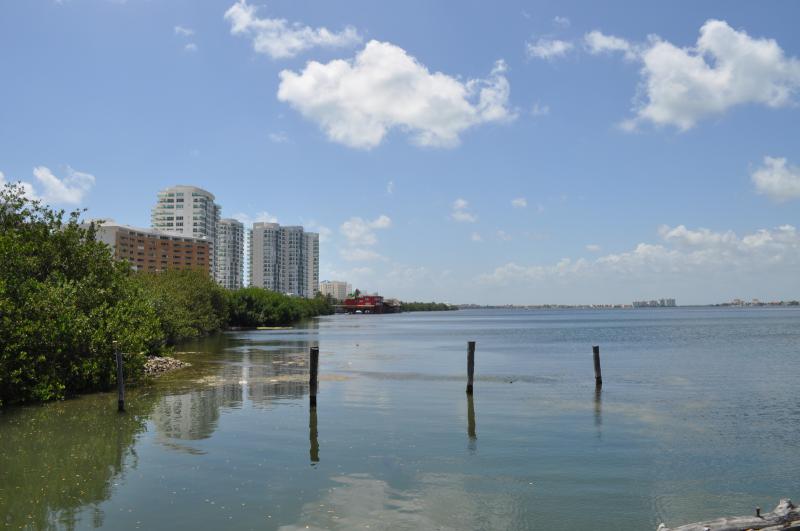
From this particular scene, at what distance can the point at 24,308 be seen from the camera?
25.5 meters

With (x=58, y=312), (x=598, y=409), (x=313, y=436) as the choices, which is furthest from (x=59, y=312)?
(x=598, y=409)

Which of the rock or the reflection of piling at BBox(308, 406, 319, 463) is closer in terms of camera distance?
the reflection of piling at BBox(308, 406, 319, 463)

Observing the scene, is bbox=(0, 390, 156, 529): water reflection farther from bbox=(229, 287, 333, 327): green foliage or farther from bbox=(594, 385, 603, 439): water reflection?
bbox=(229, 287, 333, 327): green foliage

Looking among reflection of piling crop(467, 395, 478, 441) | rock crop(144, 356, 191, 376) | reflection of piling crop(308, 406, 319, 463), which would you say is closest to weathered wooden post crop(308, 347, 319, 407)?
reflection of piling crop(308, 406, 319, 463)

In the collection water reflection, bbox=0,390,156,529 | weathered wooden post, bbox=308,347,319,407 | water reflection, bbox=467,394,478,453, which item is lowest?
water reflection, bbox=0,390,156,529

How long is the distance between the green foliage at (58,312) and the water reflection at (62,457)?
65.0 inches

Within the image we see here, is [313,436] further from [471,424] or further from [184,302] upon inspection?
[184,302]

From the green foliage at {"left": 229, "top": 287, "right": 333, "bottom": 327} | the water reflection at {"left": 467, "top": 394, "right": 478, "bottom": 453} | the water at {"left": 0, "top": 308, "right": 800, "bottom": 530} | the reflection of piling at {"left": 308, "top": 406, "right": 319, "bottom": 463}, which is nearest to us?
the water at {"left": 0, "top": 308, "right": 800, "bottom": 530}

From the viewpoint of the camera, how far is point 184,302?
74.2m

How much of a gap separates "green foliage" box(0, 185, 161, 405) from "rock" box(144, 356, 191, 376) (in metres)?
2.95

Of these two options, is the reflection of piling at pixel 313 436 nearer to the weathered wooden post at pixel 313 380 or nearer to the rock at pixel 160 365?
the weathered wooden post at pixel 313 380

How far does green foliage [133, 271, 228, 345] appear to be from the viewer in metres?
58.8

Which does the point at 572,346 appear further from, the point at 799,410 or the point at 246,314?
the point at 246,314

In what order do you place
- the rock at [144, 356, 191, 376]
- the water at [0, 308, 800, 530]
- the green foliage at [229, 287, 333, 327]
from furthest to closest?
the green foliage at [229, 287, 333, 327] < the rock at [144, 356, 191, 376] < the water at [0, 308, 800, 530]
